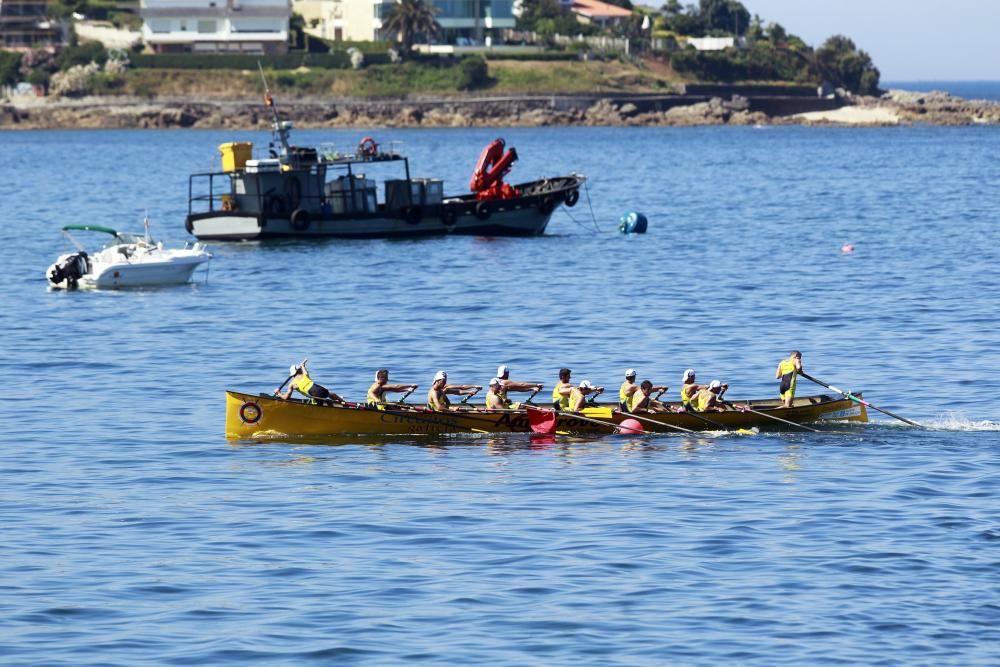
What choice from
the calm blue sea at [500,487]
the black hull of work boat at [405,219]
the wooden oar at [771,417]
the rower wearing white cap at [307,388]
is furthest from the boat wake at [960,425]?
the black hull of work boat at [405,219]

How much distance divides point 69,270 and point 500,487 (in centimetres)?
3695

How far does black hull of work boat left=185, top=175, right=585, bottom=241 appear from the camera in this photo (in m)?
76.2

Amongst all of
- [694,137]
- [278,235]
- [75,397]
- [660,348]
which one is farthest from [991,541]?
[694,137]

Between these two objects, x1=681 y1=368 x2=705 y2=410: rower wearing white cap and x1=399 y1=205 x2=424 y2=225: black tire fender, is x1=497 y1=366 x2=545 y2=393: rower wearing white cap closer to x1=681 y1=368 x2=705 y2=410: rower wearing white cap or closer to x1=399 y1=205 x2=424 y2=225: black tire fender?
x1=681 y1=368 x2=705 y2=410: rower wearing white cap

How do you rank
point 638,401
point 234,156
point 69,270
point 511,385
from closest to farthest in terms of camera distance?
point 638,401, point 511,385, point 69,270, point 234,156

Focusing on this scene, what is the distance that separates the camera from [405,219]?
3076 inches

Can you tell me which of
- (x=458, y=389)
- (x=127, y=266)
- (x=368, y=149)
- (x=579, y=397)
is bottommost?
(x=579, y=397)

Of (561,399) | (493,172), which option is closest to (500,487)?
(561,399)

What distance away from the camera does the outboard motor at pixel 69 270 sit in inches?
2547

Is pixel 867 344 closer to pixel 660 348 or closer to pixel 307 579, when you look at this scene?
pixel 660 348

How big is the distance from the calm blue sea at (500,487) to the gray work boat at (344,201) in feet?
20.8

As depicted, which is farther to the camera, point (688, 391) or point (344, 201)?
point (344, 201)

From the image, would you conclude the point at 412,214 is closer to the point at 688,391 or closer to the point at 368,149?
the point at 368,149

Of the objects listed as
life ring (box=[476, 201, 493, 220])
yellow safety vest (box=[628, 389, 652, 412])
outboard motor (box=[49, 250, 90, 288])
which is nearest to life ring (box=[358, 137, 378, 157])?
life ring (box=[476, 201, 493, 220])
